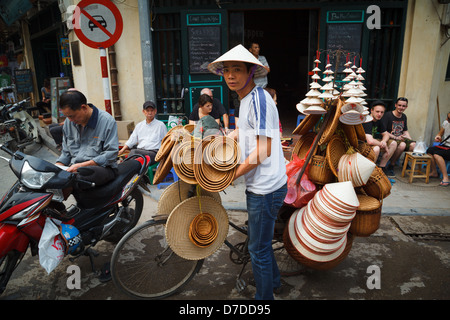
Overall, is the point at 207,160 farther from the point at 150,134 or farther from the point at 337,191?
the point at 150,134

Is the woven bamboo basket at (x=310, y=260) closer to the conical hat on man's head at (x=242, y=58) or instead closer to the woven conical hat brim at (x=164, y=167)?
the woven conical hat brim at (x=164, y=167)

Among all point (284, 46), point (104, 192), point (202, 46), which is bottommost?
point (104, 192)

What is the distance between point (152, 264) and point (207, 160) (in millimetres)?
1198

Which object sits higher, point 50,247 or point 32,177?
point 32,177

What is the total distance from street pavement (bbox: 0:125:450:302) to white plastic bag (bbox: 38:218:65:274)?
0.47 m

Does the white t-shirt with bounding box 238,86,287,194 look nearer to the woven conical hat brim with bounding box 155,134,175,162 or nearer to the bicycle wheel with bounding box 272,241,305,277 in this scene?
the woven conical hat brim with bounding box 155,134,175,162

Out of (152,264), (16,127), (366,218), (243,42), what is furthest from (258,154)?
(16,127)

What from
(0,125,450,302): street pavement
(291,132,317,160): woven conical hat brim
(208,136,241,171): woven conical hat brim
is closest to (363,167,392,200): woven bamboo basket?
(291,132,317,160): woven conical hat brim

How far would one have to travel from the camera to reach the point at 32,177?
2684mm

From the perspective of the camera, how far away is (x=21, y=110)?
7.96 m

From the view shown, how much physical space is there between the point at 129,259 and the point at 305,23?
13.1 metres

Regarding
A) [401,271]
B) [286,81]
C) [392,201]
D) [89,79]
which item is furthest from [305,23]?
[401,271]

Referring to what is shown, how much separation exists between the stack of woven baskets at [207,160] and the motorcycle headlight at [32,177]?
1.08 metres

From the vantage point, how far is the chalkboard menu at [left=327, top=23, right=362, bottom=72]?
6387 mm
